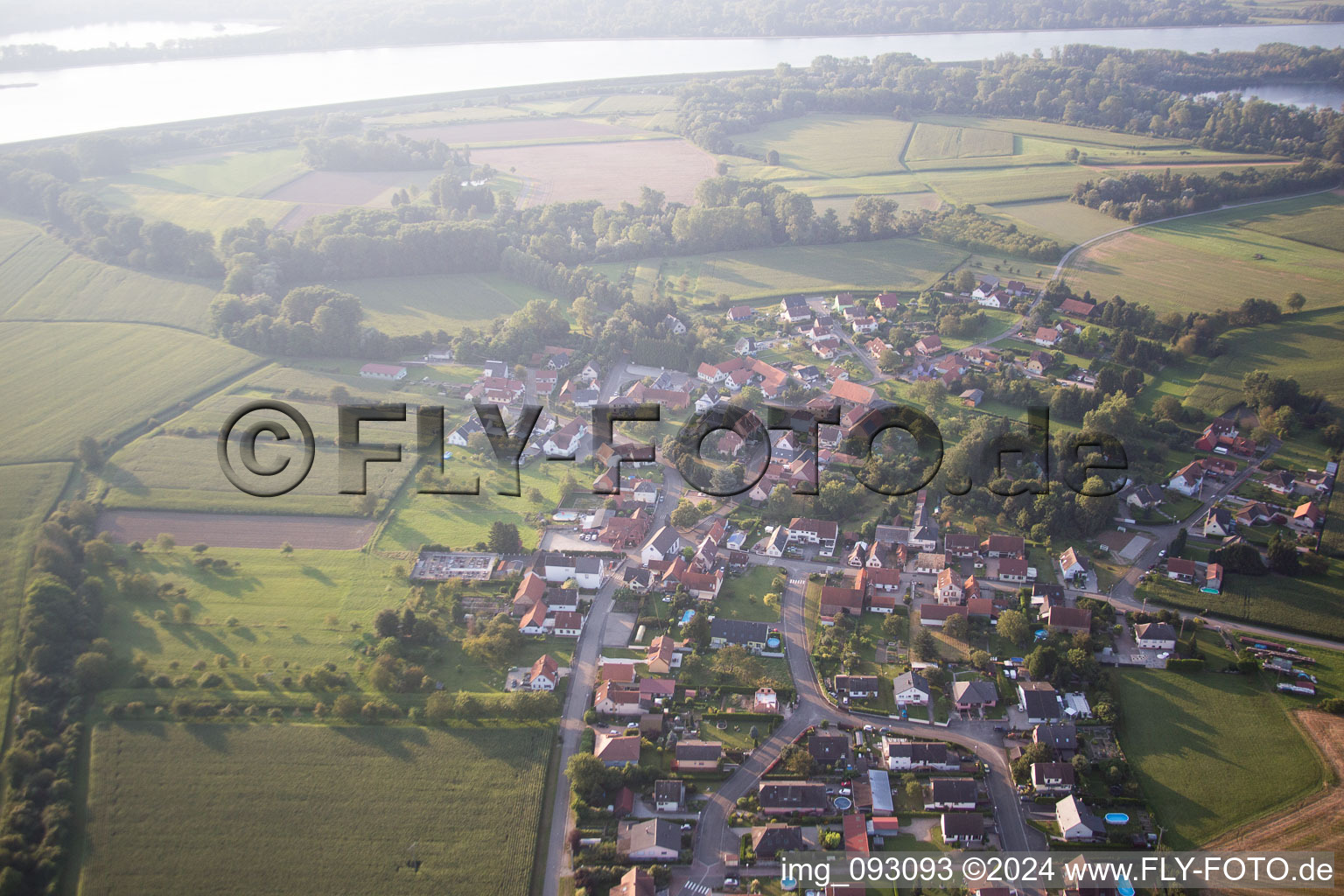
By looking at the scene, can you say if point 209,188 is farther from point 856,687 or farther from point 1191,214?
point 1191,214

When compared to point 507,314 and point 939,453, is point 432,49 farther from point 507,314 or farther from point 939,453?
point 939,453

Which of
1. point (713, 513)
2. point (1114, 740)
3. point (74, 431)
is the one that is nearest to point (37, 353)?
point (74, 431)

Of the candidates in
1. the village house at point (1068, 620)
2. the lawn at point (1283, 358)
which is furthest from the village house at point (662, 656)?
the lawn at point (1283, 358)

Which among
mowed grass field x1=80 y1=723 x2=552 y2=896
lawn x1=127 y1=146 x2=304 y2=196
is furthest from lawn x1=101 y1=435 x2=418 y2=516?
lawn x1=127 y1=146 x2=304 y2=196

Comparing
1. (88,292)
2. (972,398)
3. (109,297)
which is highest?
(88,292)

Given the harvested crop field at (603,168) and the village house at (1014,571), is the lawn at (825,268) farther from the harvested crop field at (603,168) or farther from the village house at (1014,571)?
the village house at (1014,571)

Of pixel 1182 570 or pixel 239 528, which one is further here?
pixel 239 528

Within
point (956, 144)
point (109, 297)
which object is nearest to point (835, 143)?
point (956, 144)
